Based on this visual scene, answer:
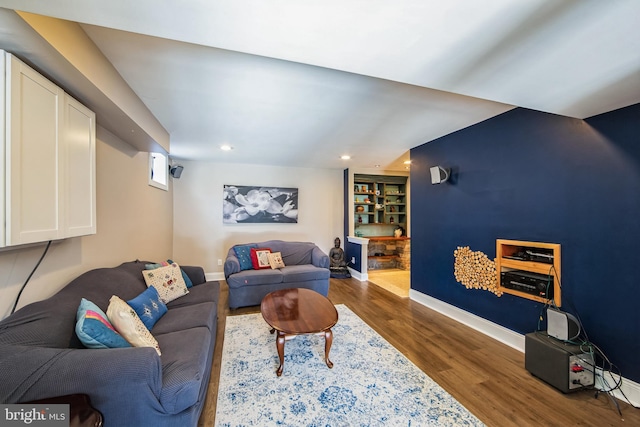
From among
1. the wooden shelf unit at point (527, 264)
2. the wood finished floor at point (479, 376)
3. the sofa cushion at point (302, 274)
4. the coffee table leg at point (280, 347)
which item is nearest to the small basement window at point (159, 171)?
the wood finished floor at point (479, 376)

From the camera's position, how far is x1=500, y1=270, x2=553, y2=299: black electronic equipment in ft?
7.26

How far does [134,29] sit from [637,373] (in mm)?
3780

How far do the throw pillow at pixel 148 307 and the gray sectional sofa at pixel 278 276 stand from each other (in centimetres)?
130

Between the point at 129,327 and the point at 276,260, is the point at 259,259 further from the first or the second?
the point at 129,327

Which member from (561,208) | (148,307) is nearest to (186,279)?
(148,307)

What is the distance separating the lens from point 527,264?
237 centimetres

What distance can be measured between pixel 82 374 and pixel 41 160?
108 cm

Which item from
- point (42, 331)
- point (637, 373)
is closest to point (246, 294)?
point (42, 331)

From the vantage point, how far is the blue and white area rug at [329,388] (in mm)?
1606

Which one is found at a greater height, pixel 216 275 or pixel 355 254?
pixel 355 254

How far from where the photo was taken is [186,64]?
1740 millimetres

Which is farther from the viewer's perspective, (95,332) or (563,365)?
(563,365)

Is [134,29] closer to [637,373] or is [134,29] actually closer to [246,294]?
[246,294]

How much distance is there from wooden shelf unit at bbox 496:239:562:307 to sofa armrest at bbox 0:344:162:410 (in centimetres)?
307
